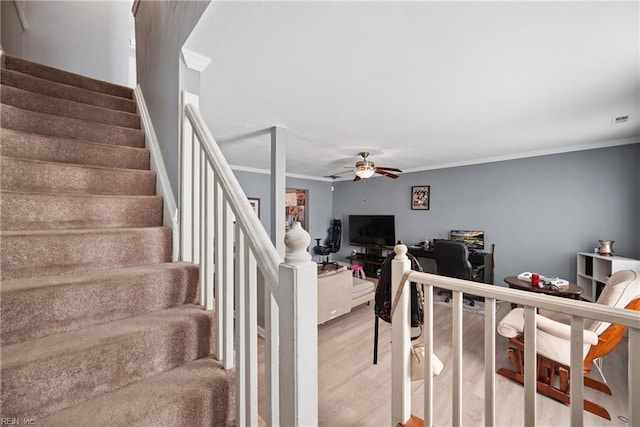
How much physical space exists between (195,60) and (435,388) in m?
3.05

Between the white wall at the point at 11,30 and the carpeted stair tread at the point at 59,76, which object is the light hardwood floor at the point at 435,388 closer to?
the carpeted stair tread at the point at 59,76

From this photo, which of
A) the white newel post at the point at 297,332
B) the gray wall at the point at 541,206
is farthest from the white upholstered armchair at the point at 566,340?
the white newel post at the point at 297,332

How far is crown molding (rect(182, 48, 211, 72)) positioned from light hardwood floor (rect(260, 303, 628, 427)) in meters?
2.54

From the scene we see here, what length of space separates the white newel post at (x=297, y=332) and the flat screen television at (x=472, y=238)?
4.72 meters

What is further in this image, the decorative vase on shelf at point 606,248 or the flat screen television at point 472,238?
the flat screen television at point 472,238

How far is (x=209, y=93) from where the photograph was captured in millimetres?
2098

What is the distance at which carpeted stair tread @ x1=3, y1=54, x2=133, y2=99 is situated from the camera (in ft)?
6.52

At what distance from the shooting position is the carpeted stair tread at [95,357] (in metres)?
0.80

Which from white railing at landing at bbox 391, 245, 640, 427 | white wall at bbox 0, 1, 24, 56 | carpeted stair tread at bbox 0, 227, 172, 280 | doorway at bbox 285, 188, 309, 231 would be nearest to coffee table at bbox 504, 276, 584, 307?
white railing at landing at bbox 391, 245, 640, 427

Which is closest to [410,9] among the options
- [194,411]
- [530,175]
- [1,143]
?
[194,411]

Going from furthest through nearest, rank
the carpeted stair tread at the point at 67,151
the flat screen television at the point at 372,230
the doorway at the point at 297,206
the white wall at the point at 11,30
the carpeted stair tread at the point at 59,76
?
1. the doorway at the point at 297,206
2. the flat screen television at the point at 372,230
3. the white wall at the point at 11,30
4. the carpeted stair tread at the point at 59,76
5. the carpeted stair tread at the point at 67,151

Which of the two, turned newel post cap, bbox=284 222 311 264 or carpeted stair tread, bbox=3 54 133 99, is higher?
carpeted stair tread, bbox=3 54 133 99

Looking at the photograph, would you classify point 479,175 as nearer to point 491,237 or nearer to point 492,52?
point 491,237

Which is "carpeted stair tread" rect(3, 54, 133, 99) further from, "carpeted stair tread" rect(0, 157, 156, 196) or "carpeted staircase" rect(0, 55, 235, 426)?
"carpeted stair tread" rect(0, 157, 156, 196)
